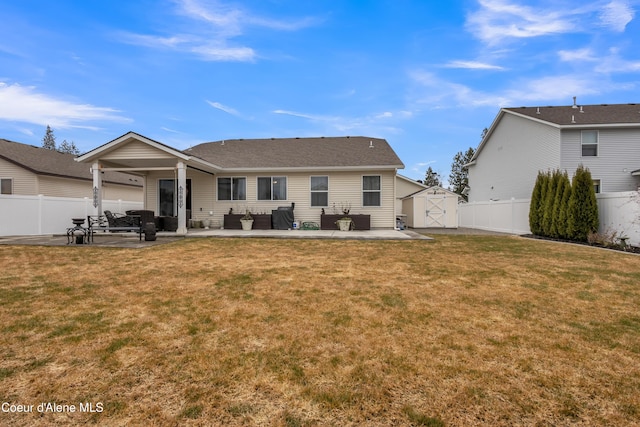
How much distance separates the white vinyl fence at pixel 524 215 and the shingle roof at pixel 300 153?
261 inches

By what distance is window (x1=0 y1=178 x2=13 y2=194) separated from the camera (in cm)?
1529

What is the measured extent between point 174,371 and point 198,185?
508 inches

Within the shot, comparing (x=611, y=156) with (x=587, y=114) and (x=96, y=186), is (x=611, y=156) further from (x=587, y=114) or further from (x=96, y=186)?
(x=96, y=186)

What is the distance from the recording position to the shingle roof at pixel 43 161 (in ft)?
50.0

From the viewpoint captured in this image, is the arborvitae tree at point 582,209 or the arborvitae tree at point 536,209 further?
the arborvitae tree at point 536,209

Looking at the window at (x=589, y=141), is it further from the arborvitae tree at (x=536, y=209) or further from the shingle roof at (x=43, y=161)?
the shingle roof at (x=43, y=161)

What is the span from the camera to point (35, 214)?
1168cm

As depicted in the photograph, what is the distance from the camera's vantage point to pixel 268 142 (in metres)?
16.5

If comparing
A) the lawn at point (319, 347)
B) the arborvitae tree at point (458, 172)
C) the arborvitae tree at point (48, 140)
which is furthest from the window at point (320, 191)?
the arborvitae tree at point (48, 140)

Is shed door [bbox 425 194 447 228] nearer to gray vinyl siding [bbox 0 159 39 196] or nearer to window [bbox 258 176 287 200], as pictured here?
window [bbox 258 176 287 200]

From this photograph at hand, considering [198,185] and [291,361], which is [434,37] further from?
[291,361]

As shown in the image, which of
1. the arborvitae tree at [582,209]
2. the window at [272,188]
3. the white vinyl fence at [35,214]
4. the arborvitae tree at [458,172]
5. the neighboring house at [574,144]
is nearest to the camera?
the arborvitae tree at [582,209]

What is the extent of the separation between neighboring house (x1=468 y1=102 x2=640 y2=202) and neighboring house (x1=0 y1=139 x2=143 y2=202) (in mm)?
24929

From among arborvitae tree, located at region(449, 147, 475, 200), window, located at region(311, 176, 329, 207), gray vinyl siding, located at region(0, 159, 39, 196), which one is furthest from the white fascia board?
arborvitae tree, located at region(449, 147, 475, 200)
